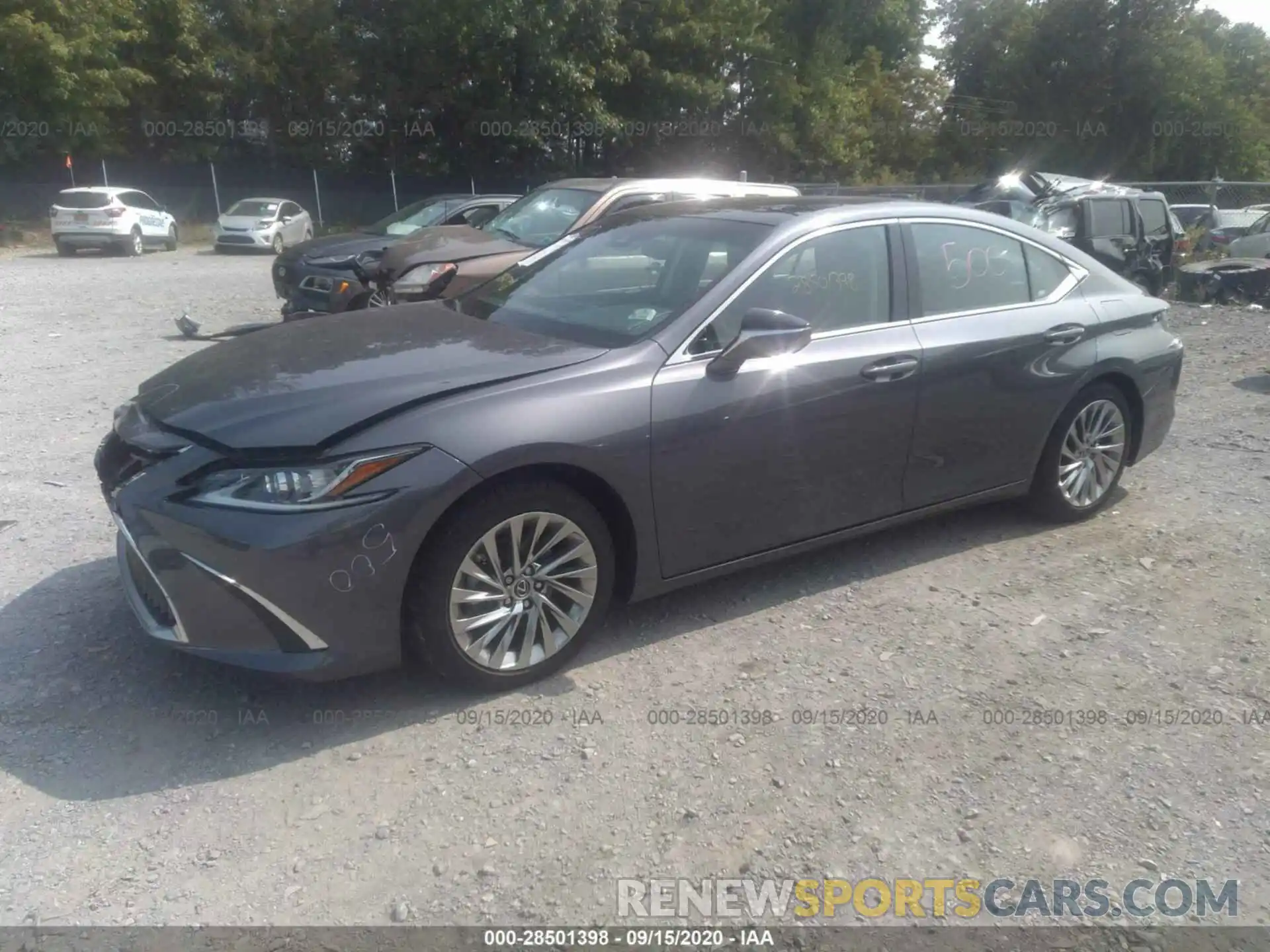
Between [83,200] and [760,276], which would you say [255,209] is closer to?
[83,200]

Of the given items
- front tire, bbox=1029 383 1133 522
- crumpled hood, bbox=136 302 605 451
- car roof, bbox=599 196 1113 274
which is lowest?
front tire, bbox=1029 383 1133 522

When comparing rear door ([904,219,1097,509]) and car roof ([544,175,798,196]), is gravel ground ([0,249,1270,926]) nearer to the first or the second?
rear door ([904,219,1097,509])

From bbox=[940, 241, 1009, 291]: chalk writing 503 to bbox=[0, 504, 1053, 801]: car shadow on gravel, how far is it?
1.58m

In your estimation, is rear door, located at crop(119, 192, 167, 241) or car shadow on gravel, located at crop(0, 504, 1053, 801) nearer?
car shadow on gravel, located at crop(0, 504, 1053, 801)

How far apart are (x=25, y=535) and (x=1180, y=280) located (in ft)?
50.7

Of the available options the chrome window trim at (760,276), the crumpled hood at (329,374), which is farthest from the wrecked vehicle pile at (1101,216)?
the crumpled hood at (329,374)

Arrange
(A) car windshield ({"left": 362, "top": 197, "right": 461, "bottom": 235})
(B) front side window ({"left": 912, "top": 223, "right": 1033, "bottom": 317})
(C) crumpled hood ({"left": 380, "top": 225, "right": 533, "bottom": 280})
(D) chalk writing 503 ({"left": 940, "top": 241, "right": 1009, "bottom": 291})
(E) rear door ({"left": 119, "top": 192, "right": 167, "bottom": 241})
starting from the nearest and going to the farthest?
(B) front side window ({"left": 912, "top": 223, "right": 1033, "bottom": 317}) → (D) chalk writing 503 ({"left": 940, "top": 241, "right": 1009, "bottom": 291}) → (C) crumpled hood ({"left": 380, "top": 225, "right": 533, "bottom": 280}) → (A) car windshield ({"left": 362, "top": 197, "right": 461, "bottom": 235}) → (E) rear door ({"left": 119, "top": 192, "right": 167, "bottom": 241})

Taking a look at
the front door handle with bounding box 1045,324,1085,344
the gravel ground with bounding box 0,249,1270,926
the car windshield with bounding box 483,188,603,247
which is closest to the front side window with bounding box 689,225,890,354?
the front door handle with bounding box 1045,324,1085,344

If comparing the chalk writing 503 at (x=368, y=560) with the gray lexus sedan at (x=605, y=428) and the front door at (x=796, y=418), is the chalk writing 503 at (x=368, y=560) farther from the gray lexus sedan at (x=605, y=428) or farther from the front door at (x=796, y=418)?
the front door at (x=796, y=418)

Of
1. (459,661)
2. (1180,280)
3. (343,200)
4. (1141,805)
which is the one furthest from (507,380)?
(343,200)

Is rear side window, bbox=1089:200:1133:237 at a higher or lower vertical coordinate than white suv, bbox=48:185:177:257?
lower

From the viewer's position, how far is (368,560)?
3.43 metres

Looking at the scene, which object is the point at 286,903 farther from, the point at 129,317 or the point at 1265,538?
the point at 129,317

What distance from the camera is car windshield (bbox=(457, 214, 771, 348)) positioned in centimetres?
437
